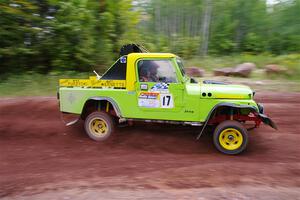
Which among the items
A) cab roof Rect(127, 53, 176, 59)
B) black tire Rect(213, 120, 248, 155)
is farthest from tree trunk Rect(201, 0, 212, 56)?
black tire Rect(213, 120, 248, 155)

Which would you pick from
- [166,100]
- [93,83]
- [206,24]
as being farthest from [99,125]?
[206,24]

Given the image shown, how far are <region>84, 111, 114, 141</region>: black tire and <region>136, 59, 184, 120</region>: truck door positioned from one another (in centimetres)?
79

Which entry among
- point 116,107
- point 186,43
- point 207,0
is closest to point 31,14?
point 116,107

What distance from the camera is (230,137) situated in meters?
6.35

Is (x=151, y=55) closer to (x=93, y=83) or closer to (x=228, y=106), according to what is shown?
(x=93, y=83)

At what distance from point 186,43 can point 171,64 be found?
1883 cm

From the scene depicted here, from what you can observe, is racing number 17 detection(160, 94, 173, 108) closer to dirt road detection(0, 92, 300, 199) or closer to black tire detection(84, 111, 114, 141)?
dirt road detection(0, 92, 300, 199)

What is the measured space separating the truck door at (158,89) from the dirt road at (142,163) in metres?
0.72

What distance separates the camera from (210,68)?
17.3m

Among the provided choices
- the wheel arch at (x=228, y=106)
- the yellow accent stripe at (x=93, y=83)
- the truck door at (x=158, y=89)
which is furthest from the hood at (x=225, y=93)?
the yellow accent stripe at (x=93, y=83)

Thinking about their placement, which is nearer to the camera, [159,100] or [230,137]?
[230,137]

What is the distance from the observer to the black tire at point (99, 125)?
7035 mm

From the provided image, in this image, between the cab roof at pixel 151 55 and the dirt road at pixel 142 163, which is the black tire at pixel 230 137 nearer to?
the dirt road at pixel 142 163

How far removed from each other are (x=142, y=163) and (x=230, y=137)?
1.74 m
